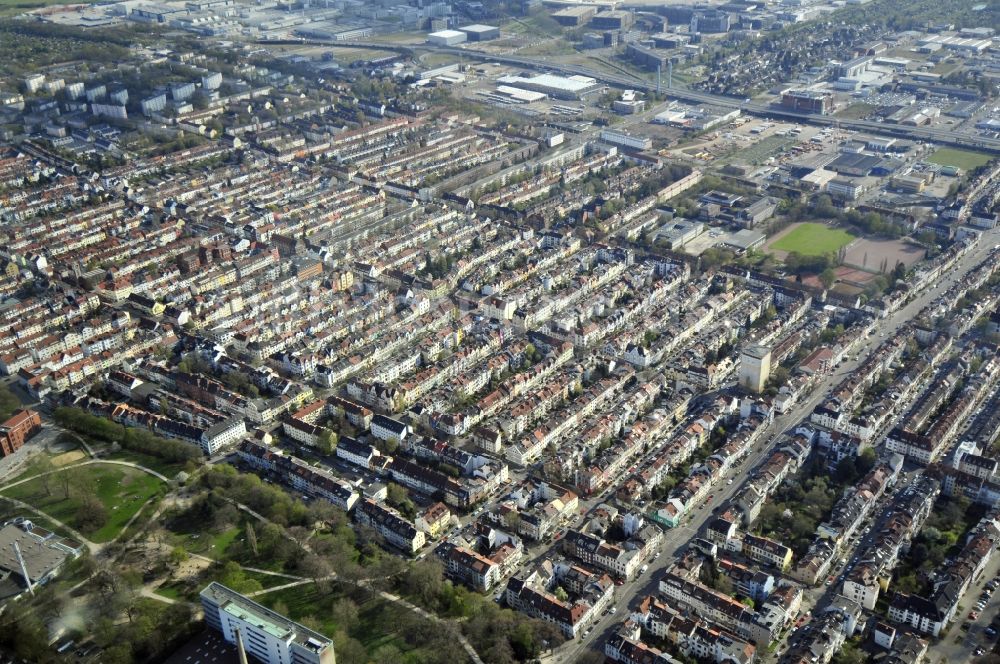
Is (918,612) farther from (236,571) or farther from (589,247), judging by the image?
(589,247)

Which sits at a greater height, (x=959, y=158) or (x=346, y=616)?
(x=959, y=158)

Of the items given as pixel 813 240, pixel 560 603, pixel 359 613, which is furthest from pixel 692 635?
pixel 813 240

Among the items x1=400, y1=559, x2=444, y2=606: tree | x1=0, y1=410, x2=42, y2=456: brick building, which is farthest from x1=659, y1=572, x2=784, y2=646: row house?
x1=0, y1=410, x2=42, y2=456: brick building

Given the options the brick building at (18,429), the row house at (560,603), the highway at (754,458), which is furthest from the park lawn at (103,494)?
the highway at (754,458)

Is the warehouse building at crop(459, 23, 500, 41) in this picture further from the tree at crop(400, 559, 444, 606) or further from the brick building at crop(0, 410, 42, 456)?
the tree at crop(400, 559, 444, 606)

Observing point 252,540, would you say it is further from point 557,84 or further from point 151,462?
point 557,84

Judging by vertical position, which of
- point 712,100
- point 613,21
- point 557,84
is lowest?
point 712,100

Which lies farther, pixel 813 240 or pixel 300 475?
pixel 813 240
